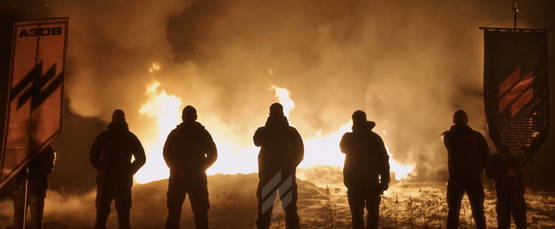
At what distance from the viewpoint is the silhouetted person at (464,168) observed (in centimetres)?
650

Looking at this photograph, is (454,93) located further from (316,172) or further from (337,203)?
(337,203)

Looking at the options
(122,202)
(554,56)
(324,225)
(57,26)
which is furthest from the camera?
(554,56)

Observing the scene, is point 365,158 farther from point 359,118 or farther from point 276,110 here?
point 276,110

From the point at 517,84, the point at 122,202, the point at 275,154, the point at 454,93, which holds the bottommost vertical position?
the point at 122,202

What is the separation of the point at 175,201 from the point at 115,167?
1060 millimetres

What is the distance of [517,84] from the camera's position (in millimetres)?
8227

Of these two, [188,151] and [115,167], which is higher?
[188,151]

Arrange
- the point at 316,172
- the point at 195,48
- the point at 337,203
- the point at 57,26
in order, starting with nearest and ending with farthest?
the point at 57,26 → the point at 337,203 → the point at 316,172 → the point at 195,48

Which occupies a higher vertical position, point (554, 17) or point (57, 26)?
point (554, 17)

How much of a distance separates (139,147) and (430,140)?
17072mm

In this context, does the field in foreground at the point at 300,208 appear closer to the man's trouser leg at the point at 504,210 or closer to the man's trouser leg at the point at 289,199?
the man's trouser leg at the point at 504,210

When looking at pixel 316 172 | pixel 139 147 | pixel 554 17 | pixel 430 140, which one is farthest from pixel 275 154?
pixel 554 17

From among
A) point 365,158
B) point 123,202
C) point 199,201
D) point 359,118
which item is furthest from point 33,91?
point 365,158

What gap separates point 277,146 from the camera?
6668mm
